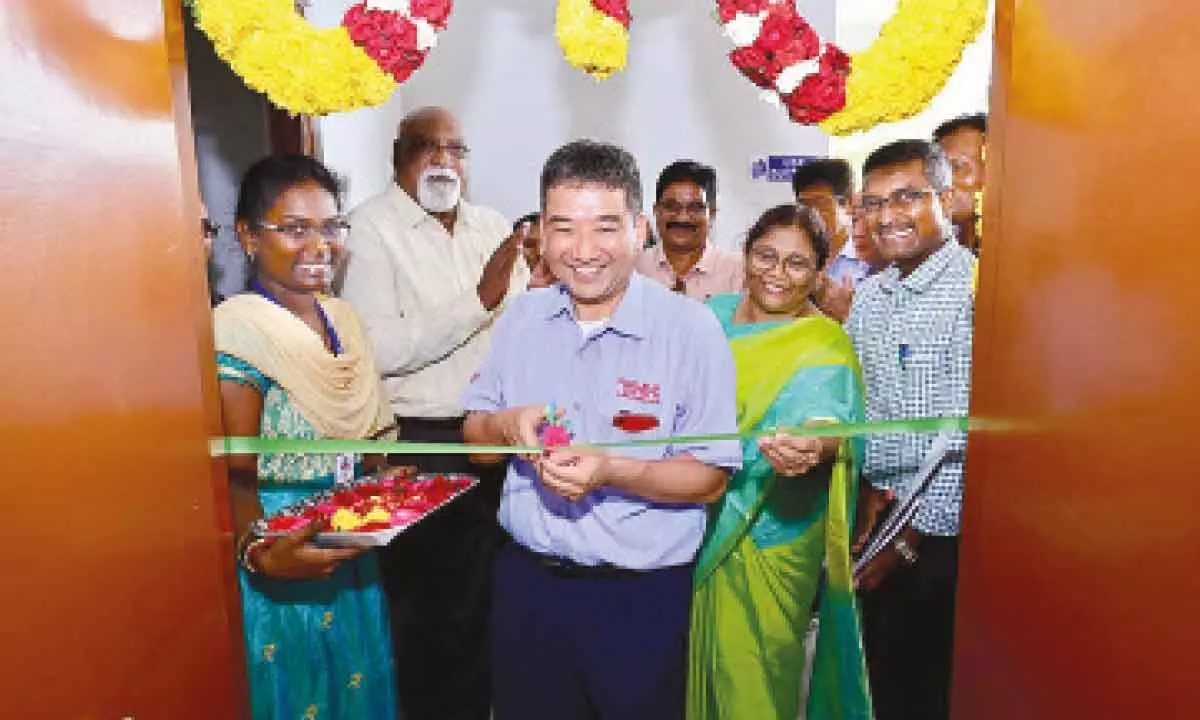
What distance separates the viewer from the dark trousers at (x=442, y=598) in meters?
3.56

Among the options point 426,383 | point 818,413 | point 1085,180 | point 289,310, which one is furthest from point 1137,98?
point 426,383

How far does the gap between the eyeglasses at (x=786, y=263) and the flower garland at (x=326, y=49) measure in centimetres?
129

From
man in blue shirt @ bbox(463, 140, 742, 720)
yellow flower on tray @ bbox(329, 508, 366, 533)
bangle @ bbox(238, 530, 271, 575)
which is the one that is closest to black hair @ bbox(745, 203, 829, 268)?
man in blue shirt @ bbox(463, 140, 742, 720)

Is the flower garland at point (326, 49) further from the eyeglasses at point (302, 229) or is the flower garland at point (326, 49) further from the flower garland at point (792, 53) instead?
the flower garland at point (792, 53)

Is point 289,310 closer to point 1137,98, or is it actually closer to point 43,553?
point 43,553

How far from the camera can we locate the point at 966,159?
3865 millimetres

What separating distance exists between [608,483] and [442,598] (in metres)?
1.84

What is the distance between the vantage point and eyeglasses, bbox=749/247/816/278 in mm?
2941

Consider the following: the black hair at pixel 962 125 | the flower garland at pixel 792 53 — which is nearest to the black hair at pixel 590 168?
the flower garland at pixel 792 53

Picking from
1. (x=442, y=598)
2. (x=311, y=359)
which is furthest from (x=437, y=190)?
(x=442, y=598)

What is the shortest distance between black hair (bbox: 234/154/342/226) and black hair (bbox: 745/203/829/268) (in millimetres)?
1381

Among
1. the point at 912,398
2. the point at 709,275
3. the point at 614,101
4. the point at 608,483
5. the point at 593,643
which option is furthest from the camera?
the point at 614,101

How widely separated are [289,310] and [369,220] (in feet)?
4.00

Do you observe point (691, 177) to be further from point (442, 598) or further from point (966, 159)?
point (442, 598)
